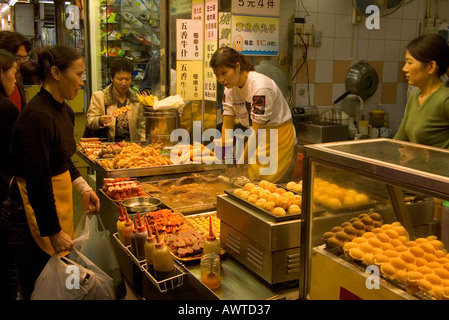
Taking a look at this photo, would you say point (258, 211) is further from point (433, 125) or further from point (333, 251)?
point (433, 125)

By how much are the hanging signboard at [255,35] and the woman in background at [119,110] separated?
1.25 meters

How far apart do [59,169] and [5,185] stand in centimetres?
60

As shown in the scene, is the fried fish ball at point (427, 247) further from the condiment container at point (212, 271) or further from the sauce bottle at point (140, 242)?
the sauce bottle at point (140, 242)

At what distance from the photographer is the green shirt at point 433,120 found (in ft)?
9.67

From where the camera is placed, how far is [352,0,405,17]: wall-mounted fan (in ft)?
19.4

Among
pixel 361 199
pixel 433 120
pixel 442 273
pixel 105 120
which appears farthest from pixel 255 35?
pixel 442 273

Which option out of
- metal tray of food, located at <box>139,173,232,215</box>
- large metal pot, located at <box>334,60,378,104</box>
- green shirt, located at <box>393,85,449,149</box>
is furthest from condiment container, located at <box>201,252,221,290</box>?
large metal pot, located at <box>334,60,378,104</box>

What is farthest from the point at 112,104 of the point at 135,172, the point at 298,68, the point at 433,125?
the point at 433,125

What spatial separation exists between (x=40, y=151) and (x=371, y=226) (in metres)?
1.65

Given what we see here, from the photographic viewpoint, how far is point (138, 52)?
7656mm

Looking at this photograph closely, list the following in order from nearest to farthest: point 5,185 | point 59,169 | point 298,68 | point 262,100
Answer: point 59,169 < point 5,185 < point 262,100 < point 298,68

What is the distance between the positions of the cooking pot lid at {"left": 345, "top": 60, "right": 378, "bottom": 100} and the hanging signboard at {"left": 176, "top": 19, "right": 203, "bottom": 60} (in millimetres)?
2278

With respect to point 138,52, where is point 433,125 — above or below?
below
